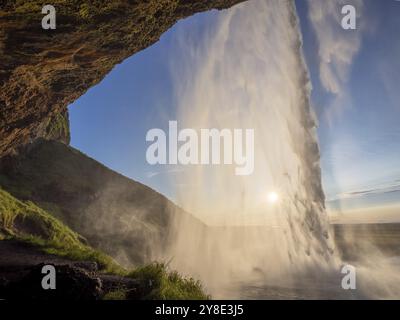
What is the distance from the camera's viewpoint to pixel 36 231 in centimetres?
1941

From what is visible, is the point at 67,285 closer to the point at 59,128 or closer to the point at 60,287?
the point at 60,287

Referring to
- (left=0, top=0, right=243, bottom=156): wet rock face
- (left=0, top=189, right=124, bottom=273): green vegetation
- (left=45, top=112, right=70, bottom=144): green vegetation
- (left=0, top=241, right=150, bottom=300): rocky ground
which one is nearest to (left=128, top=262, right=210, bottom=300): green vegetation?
(left=0, top=241, right=150, bottom=300): rocky ground

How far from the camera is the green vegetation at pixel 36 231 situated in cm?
1288

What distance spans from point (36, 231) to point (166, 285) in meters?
15.2

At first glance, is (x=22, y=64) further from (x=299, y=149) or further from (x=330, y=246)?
(x=330, y=246)

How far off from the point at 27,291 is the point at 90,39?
857 centimetres

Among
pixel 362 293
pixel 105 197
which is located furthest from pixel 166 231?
pixel 362 293

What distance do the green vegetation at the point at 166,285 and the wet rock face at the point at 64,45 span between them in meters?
8.19

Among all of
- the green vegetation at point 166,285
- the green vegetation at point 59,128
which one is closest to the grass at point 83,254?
the green vegetation at point 166,285

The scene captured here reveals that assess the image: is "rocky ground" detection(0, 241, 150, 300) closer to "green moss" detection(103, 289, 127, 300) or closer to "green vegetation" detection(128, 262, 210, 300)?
"green moss" detection(103, 289, 127, 300)

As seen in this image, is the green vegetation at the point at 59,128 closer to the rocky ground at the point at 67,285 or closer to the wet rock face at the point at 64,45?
the wet rock face at the point at 64,45

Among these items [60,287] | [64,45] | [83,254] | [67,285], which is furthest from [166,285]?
[64,45]

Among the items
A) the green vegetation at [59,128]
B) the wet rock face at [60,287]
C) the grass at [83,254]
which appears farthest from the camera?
the green vegetation at [59,128]
